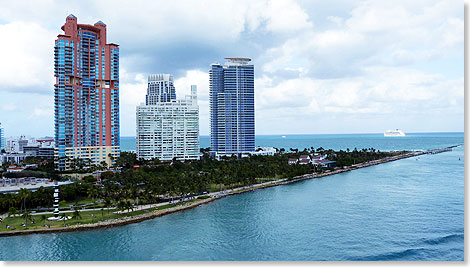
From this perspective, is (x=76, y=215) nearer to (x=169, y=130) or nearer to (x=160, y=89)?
(x=169, y=130)

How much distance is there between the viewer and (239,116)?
64562mm

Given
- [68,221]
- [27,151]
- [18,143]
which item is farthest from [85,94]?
[18,143]

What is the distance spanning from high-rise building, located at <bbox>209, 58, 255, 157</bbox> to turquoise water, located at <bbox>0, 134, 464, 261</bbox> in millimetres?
34071

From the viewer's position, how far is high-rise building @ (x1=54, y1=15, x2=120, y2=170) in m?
45.3

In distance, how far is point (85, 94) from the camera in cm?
4697

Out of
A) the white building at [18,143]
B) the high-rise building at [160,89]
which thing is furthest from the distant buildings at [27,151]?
the high-rise building at [160,89]

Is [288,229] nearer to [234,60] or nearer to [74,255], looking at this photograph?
[74,255]

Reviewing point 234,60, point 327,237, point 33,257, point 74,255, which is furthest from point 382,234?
point 234,60

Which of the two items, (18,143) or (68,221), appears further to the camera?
(18,143)

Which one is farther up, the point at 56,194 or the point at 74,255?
the point at 56,194

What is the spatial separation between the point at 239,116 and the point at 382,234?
4632 centimetres

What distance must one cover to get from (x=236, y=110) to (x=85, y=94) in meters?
26.9

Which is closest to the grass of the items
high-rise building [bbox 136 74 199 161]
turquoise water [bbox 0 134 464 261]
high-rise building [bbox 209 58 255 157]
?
turquoise water [bbox 0 134 464 261]

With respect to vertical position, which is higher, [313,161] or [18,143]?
[18,143]
